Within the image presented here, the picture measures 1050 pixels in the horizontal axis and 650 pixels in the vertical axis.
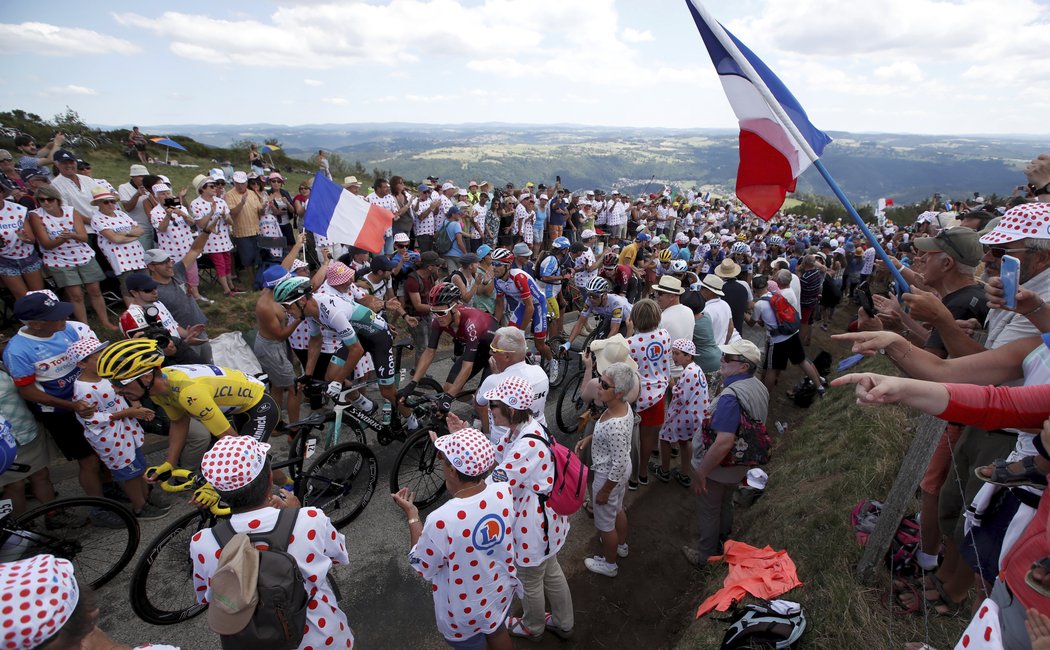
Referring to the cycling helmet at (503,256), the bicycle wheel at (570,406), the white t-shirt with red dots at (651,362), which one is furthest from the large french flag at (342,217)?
the white t-shirt with red dots at (651,362)

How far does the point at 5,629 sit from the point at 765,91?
16.3 ft

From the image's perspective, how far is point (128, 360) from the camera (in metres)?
3.76

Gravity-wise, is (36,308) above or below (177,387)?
above

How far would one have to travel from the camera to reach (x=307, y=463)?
559cm

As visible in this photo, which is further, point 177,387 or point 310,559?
point 177,387

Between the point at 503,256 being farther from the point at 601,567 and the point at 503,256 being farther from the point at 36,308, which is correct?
the point at 36,308

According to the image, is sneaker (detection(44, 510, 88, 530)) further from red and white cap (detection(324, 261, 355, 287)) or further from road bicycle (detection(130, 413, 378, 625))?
red and white cap (detection(324, 261, 355, 287))

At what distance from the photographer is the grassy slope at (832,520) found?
3273 mm

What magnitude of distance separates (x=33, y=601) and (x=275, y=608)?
828mm

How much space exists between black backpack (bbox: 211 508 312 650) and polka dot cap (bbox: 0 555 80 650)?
503 millimetres

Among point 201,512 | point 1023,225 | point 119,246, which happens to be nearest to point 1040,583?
point 1023,225

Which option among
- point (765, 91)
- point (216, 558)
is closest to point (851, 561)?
point (765, 91)

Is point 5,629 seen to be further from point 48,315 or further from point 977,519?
point 977,519

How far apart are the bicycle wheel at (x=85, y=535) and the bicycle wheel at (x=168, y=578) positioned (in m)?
0.46
